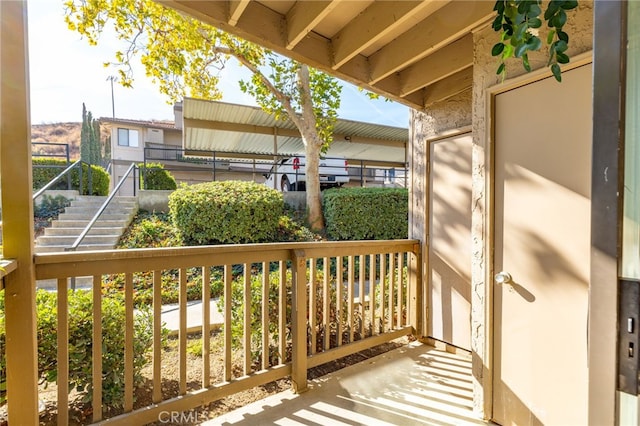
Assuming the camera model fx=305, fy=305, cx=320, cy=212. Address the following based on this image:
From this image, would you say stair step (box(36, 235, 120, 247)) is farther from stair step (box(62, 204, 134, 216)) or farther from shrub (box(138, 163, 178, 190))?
shrub (box(138, 163, 178, 190))

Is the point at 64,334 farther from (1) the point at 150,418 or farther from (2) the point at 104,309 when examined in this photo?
(1) the point at 150,418

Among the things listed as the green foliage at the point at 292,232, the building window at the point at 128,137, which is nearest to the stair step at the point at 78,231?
the green foliage at the point at 292,232

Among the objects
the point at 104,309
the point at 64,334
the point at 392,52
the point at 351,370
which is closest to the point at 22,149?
the point at 64,334

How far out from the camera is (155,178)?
875 centimetres

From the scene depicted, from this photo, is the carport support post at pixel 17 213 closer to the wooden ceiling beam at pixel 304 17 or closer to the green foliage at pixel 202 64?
the wooden ceiling beam at pixel 304 17

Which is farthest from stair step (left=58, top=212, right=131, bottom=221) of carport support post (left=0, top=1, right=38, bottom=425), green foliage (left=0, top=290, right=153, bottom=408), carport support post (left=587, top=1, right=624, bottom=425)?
carport support post (left=587, top=1, right=624, bottom=425)

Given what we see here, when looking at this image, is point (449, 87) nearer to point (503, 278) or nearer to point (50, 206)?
point (503, 278)

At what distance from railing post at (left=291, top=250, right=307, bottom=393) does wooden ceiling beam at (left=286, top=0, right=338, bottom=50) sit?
4.90 ft

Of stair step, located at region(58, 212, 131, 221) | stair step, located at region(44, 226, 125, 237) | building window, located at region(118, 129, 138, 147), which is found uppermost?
building window, located at region(118, 129, 138, 147)

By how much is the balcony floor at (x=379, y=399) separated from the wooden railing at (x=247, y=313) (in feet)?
0.48

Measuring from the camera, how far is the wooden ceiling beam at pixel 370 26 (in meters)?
1.90

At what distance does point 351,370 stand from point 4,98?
110 inches

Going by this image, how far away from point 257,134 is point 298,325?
7.79m

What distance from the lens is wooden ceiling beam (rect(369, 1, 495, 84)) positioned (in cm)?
197
